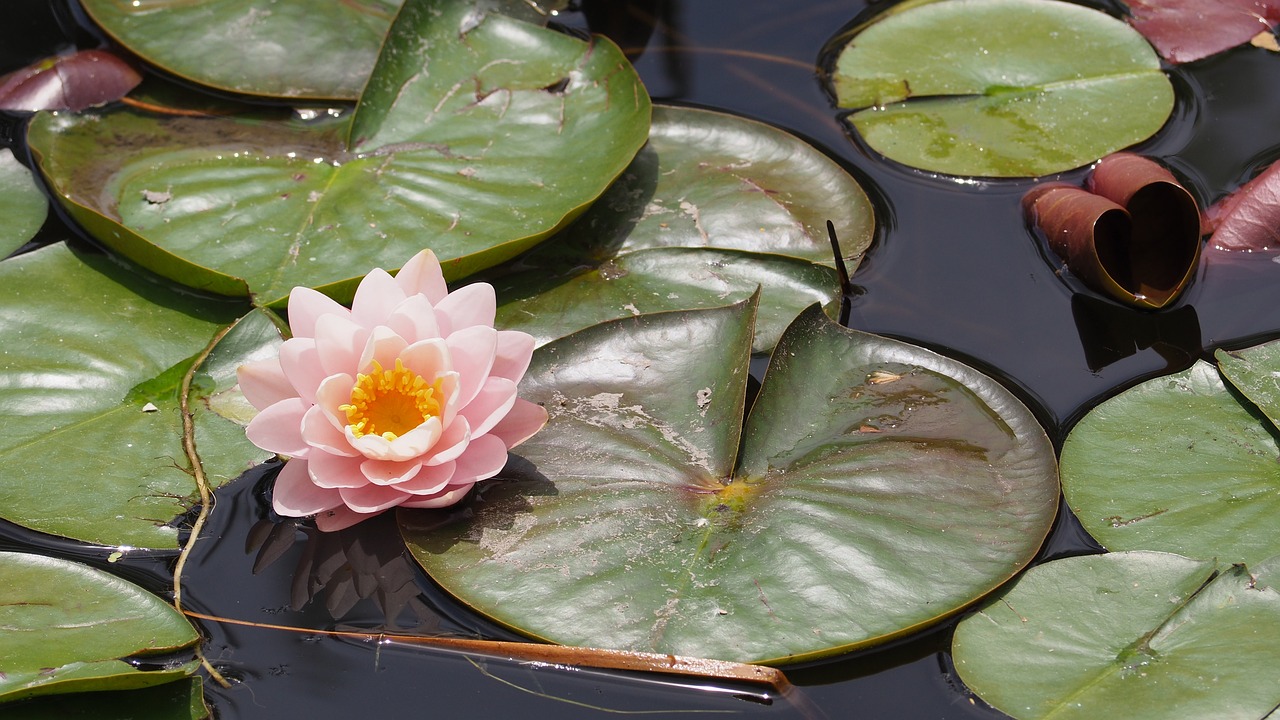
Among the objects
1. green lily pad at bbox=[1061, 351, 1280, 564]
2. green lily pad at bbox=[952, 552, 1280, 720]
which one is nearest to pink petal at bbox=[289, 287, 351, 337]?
green lily pad at bbox=[952, 552, 1280, 720]

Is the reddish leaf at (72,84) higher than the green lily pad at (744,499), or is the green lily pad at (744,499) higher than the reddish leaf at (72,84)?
the reddish leaf at (72,84)

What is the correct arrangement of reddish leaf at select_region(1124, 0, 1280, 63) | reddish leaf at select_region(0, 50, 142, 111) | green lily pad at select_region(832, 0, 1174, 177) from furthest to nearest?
reddish leaf at select_region(1124, 0, 1280, 63), reddish leaf at select_region(0, 50, 142, 111), green lily pad at select_region(832, 0, 1174, 177)

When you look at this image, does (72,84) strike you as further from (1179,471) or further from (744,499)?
(1179,471)

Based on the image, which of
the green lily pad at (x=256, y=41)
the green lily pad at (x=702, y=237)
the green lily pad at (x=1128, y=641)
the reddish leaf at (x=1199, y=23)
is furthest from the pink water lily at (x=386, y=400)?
the reddish leaf at (x=1199, y=23)

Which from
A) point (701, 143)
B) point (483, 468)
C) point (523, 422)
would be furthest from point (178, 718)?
point (701, 143)

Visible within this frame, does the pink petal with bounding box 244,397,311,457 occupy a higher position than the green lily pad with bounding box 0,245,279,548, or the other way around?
the pink petal with bounding box 244,397,311,457

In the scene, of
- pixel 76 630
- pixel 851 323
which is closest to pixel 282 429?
pixel 76 630

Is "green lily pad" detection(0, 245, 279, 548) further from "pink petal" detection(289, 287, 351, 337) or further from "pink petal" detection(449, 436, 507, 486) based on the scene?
"pink petal" detection(449, 436, 507, 486)

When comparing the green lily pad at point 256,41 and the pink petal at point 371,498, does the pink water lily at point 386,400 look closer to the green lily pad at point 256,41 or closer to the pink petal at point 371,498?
the pink petal at point 371,498

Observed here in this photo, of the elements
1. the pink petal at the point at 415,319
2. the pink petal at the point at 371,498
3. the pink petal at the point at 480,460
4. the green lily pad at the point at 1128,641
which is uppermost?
the pink petal at the point at 415,319
